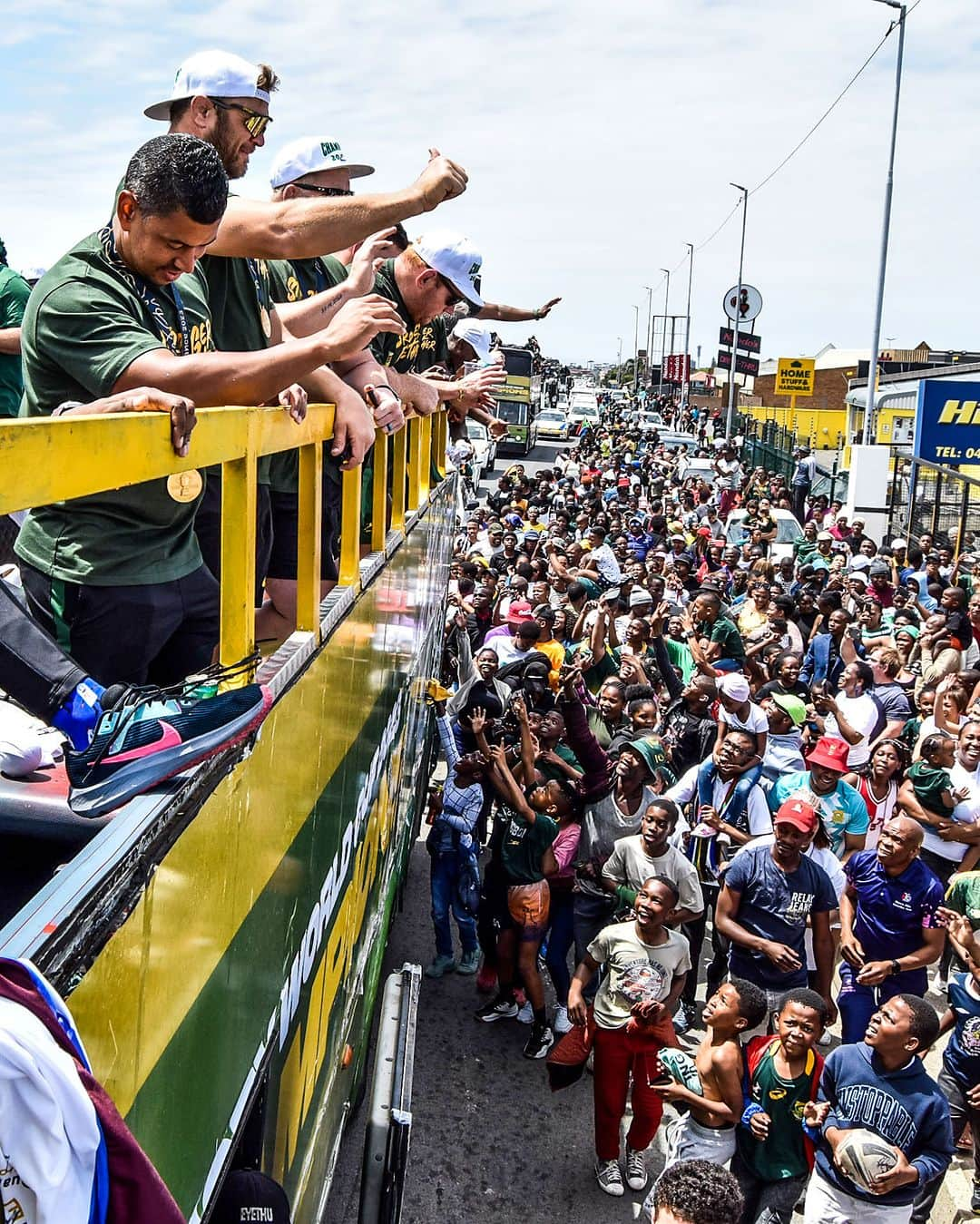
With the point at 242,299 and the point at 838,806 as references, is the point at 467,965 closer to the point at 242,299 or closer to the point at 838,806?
the point at 838,806

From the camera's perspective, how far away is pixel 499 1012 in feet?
23.5

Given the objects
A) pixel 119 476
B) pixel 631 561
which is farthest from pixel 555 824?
pixel 631 561

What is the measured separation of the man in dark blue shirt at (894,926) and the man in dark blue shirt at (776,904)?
0.25 m

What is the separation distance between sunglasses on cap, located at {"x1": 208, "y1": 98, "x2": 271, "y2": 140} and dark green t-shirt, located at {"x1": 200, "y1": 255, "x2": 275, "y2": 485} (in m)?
0.32

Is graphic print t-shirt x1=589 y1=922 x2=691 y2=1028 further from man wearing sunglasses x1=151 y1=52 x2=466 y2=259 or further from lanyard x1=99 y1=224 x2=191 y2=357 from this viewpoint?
lanyard x1=99 y1=224 x2=191 y2=357

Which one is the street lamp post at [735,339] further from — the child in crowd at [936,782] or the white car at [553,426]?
the child in crowd at [936,782]

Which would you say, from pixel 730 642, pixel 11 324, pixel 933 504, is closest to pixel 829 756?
A: pixel 730 642

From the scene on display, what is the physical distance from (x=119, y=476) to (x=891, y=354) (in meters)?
67.3

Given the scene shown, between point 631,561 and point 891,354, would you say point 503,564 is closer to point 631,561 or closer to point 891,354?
point 631,561

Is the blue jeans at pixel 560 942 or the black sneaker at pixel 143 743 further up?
the black sneaker at pixel 143 743

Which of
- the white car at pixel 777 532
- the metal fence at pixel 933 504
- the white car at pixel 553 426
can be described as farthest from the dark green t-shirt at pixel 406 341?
the white car at pixel 553 426

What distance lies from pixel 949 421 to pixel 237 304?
815 inches

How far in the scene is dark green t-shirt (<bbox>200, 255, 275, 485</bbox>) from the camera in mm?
3156

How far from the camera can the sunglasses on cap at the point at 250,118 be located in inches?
113
